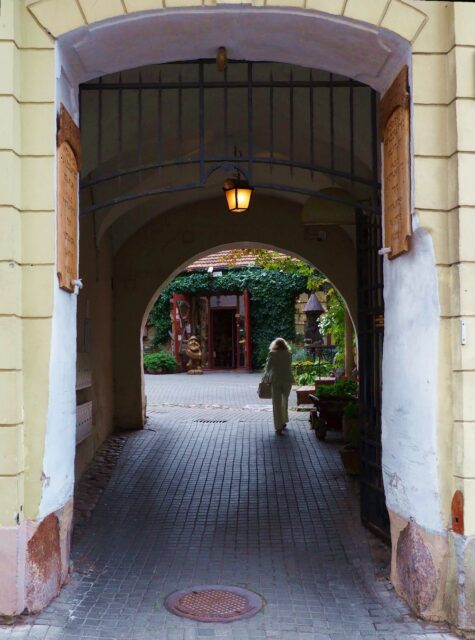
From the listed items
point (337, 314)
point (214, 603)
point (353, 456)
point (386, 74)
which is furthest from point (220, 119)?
point (337, 314)

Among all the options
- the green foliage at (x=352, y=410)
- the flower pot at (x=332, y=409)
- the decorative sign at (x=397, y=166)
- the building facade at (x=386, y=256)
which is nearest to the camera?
the building facade at (x=386, y=256)

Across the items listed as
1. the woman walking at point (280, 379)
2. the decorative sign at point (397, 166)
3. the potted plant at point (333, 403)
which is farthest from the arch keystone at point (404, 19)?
the woman walking at point (280, 379)

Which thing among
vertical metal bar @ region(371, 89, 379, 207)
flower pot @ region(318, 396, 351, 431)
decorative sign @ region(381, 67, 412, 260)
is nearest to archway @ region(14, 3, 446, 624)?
decorative sign @ region(381, 67, 412, 260)

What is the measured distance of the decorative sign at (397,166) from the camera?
450cm

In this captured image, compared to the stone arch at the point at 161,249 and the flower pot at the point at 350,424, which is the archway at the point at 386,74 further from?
the stone arch at the point at 161,249

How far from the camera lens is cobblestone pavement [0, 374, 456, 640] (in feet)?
13.9

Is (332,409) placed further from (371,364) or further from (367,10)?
(367,10)

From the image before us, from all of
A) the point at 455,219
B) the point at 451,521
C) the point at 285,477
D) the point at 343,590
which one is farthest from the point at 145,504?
the point at 455,219

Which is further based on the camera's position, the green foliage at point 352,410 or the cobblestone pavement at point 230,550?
the green foliage at point 352,410

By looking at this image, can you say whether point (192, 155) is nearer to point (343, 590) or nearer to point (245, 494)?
point (245, 494)

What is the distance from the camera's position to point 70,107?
4965 millimetres

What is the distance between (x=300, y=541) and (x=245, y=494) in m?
1.59

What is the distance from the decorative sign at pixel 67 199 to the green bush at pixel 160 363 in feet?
68.2

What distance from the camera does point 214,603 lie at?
463 centimetres
